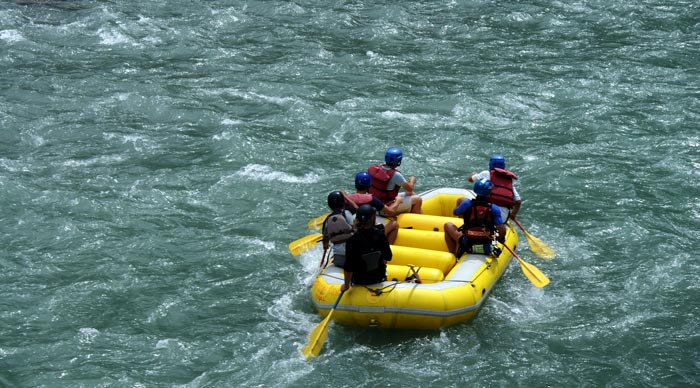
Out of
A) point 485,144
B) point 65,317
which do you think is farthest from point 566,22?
point 65,317

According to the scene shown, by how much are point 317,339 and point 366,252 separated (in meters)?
0.90

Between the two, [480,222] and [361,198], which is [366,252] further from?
[480,222]

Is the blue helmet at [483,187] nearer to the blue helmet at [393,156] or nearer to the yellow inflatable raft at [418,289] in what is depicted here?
the yellow inflatable raft at [418,289]

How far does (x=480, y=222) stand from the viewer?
896cm

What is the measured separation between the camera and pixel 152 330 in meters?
8.70

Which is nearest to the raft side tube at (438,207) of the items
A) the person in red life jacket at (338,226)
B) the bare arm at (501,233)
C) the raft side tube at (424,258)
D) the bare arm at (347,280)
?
the bare arm at (501,233)

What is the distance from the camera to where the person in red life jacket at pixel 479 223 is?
8953 millimetres

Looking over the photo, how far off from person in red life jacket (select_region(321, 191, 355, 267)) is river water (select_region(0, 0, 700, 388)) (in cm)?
77

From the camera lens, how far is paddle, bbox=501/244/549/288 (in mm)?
8906

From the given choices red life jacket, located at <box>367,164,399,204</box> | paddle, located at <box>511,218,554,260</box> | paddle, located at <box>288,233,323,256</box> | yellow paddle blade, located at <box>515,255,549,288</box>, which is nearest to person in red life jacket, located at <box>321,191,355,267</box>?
paddle, located at <box>288,233,323,256</box>

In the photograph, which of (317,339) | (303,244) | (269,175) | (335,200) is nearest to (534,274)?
(335,200)

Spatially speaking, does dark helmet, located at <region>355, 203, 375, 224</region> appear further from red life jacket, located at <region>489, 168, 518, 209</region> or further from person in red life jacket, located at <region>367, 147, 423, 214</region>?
red life jacket, located at <region>489, 168, 518, 209</region>

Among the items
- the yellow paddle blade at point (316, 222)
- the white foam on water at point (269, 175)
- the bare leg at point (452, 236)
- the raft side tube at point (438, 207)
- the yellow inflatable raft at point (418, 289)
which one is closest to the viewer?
the yellow inflatable raft at point (418, 289)

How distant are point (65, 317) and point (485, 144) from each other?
22.4 feet
